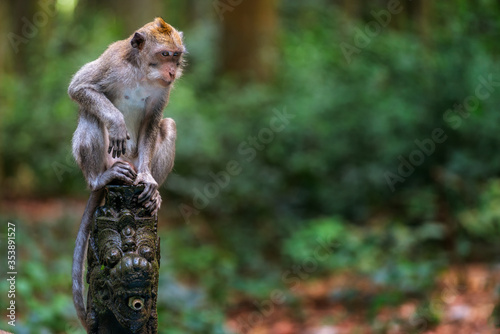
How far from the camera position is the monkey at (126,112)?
404cm

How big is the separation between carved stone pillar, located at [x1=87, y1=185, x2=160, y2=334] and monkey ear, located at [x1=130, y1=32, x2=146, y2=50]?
1045mm

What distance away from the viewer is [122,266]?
137 inches

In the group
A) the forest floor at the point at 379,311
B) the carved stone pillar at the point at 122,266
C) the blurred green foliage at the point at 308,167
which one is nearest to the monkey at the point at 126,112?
the carved stone pillar at the point at 122,266

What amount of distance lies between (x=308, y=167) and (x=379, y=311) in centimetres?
398

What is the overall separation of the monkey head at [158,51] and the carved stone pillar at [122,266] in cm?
86

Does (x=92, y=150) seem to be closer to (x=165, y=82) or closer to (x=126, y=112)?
(x=126, y=112)

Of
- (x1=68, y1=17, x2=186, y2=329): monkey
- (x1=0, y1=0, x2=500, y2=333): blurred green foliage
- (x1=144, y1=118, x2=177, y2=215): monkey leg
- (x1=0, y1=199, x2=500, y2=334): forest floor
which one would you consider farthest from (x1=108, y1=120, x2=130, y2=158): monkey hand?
(x1=0, y1=199, x2=500, y2=334): forest floor

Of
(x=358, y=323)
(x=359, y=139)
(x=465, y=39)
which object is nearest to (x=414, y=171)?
(x=359, y=139)

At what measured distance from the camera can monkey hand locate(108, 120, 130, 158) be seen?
402 cm

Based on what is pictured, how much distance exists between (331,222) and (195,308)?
2961 mm

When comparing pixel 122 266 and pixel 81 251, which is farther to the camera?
pixel 81 251

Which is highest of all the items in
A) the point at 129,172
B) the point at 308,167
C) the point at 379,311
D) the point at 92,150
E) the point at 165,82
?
the point at 308,167

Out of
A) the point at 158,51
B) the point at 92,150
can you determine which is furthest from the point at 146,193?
the point at 158,51

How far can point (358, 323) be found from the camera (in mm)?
8492
